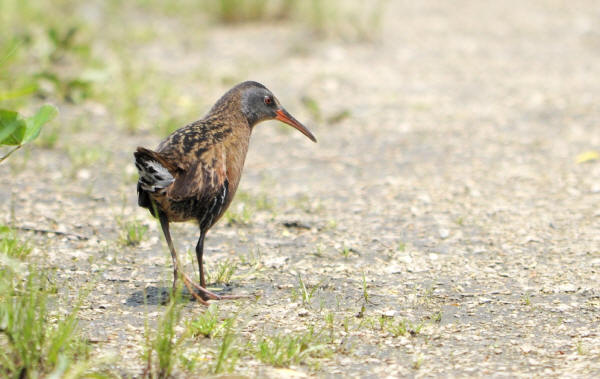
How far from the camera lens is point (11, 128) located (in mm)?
3941

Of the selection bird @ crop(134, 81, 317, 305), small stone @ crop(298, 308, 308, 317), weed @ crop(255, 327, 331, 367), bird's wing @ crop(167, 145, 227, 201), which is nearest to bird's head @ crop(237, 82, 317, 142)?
bird @ crop(134, 81, 317, 305)

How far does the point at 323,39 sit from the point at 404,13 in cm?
205

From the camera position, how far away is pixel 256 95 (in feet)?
17.2

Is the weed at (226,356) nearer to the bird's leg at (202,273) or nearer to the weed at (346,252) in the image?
the bird's leg at (202,273)

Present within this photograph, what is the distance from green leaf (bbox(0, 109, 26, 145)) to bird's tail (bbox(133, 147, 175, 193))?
0.57 m

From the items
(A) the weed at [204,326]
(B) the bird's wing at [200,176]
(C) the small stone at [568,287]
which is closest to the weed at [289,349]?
(A) the weed at [204,326]

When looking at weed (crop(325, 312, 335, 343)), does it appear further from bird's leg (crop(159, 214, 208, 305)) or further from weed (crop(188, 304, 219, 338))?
bird's leg (crop(159, 214, 208, 305))

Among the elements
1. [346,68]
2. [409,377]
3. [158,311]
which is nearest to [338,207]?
[158,311]

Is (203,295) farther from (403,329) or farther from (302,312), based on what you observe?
(403,329)

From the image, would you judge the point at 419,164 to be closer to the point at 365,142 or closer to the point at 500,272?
the point at 365,142

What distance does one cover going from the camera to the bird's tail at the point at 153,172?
4082mm

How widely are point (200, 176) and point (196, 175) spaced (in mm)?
27

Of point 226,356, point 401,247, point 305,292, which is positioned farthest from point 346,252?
point 226,356

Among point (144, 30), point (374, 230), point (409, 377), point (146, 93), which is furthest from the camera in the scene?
point (144, 30)
